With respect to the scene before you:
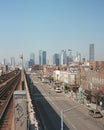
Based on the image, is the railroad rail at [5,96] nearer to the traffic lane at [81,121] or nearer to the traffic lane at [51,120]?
the traffic lane at [51,120]

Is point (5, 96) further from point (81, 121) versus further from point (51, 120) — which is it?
point (81, 121)

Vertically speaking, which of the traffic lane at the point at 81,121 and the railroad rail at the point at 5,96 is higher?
the railroad rail at the point at 5,96

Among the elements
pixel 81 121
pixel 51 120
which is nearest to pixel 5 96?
pixel 51 120

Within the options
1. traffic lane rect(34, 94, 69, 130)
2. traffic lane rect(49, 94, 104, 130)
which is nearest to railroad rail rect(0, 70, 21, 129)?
traffic lane rect(34, 94, 69, 130)

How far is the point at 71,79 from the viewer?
8581cm

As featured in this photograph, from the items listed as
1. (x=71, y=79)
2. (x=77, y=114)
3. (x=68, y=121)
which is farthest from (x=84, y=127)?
(x=71, y=79)

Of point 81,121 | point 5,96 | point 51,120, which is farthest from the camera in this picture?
point 5,96

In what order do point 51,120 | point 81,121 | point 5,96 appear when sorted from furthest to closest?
point 5,96 → point 51,120 → point 81,121

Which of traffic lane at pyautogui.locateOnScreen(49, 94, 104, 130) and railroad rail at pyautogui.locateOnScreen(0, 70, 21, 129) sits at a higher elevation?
railroad rail at pyautogui.locateOnScreen(0, 70, 21, 129)

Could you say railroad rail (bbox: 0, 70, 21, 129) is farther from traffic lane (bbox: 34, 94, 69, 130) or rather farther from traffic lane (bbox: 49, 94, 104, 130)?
traffic lane (bbox: 49, 94, 104, 130)

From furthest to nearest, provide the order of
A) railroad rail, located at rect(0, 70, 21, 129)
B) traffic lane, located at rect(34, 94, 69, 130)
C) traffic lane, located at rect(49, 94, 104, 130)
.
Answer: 1. traffic lane, located at rect(34, 94, 69, 130)
2. traffic lane, located at rect(49, 94, 104, 130)
3. railroad rail, located at rect(0, 70, 21, 129)

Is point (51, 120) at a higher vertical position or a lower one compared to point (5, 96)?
lower

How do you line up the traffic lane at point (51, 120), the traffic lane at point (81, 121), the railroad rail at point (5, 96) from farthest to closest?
the traffic lane at point (51, 120) → the traffic lane at point (81, 121) → the railroad rail at point (5, 96)

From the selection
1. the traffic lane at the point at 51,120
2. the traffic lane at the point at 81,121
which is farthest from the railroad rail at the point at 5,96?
the traffic lane at the point at 81,121
